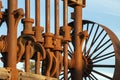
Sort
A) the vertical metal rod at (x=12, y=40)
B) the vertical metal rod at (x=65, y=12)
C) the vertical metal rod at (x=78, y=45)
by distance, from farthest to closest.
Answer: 1. the vertical metal rod at (x=78, y=45)
2. the vertical metal rod at (x=65, y=12)
3. the vertical metal rod at (x=12, y=40)

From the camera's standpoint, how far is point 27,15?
37.3 feet

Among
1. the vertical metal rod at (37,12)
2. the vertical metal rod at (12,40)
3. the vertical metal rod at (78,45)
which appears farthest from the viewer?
the vertical metal rod at (78,45)

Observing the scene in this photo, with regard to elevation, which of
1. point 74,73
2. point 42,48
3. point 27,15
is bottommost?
point 74,73

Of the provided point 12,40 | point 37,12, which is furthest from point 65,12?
point 12,40

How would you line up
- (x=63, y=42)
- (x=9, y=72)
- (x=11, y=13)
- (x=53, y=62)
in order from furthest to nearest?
(x=63, y=42)
(x=53, y=62)
(x=11, y=13)
(x=9, y=72)

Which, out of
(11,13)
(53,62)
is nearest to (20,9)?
(11,13)

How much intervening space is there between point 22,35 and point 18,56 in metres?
0.57

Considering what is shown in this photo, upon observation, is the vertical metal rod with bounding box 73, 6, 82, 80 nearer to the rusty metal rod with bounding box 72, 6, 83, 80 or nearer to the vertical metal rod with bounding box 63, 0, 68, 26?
the rusty metal rod with bounding box 72, 6, 83, 80

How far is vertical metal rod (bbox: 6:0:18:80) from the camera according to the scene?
9.89 meters

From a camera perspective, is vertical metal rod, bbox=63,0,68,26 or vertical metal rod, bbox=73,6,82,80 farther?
vertical metal rod, bbox=73,6,82,80

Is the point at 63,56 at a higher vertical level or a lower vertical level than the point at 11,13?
lower

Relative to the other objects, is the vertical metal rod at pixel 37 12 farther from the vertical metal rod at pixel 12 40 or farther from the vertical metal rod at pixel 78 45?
the vertical metal rod at pixel 78 45

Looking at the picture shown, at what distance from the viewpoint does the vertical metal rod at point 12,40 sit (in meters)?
9.89

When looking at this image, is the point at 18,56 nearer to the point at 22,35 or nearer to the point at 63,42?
the point at 22,35
